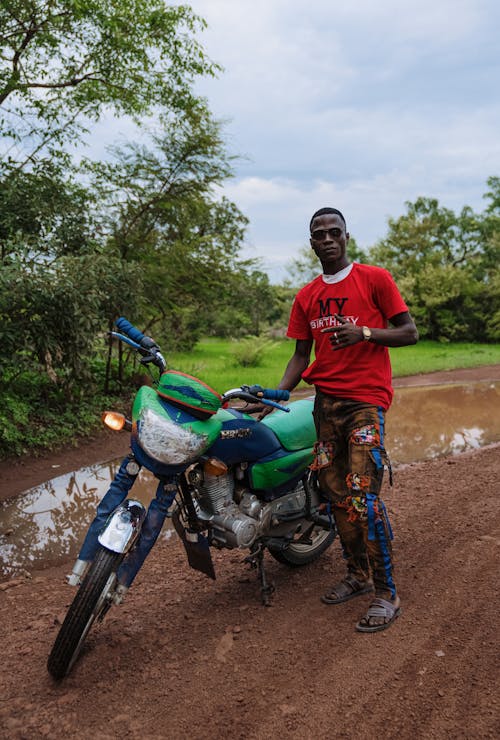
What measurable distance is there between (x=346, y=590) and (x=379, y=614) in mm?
358

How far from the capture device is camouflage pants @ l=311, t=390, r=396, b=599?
9.93 ft

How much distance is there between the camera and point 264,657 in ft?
9.18

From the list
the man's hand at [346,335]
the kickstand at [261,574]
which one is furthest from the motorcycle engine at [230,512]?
the man's hand at [346,335]

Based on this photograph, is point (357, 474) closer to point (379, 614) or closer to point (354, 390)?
point (354, 390)

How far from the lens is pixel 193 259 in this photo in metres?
10.9

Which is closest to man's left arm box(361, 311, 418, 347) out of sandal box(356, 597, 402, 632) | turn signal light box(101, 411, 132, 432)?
turn signal light box(101, 411, 132, 432)

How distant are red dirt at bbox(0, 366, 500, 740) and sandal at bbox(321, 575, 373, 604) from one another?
5 cm

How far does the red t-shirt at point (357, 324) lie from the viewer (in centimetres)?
308

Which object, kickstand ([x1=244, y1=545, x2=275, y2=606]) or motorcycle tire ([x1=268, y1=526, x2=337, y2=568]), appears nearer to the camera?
kickstand ([x1=244, y1=545, x2=275, y2=606])

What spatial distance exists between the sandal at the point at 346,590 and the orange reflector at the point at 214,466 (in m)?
1.07

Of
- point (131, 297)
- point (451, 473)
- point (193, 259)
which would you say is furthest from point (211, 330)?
point (451, 473)

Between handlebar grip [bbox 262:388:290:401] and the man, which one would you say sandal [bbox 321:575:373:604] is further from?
handlebar grip [bbox 262:388:290:401]

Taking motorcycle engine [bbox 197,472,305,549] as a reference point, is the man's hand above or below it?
above

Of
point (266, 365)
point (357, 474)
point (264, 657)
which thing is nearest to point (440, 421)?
point (357, 474)
